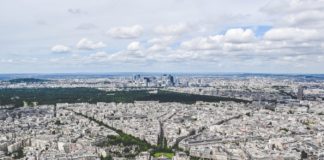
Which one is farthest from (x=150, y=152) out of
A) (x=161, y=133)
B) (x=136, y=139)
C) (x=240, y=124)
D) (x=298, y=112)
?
(x=298, y=112)

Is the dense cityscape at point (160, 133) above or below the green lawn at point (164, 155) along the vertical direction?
above

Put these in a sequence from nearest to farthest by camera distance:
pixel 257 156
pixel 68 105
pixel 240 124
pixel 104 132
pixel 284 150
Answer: pixel 257 156, pixel 284 150, pixel 104 132, pixel 240 124, pixel 68 105

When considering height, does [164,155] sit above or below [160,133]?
below

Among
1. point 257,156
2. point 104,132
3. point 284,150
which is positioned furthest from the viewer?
point 104,132

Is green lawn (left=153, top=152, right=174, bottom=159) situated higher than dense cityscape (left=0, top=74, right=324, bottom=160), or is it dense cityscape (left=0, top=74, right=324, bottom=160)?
dense cityscape (left=0, top=74, right=324, bottom=160)

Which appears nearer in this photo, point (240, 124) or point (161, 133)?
point (161, 133)

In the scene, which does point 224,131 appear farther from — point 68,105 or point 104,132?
point 68,105

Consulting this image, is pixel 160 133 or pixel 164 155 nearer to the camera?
pixel 164 155

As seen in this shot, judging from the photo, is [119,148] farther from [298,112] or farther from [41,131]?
[298,112]

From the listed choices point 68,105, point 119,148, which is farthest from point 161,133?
point 68,105
